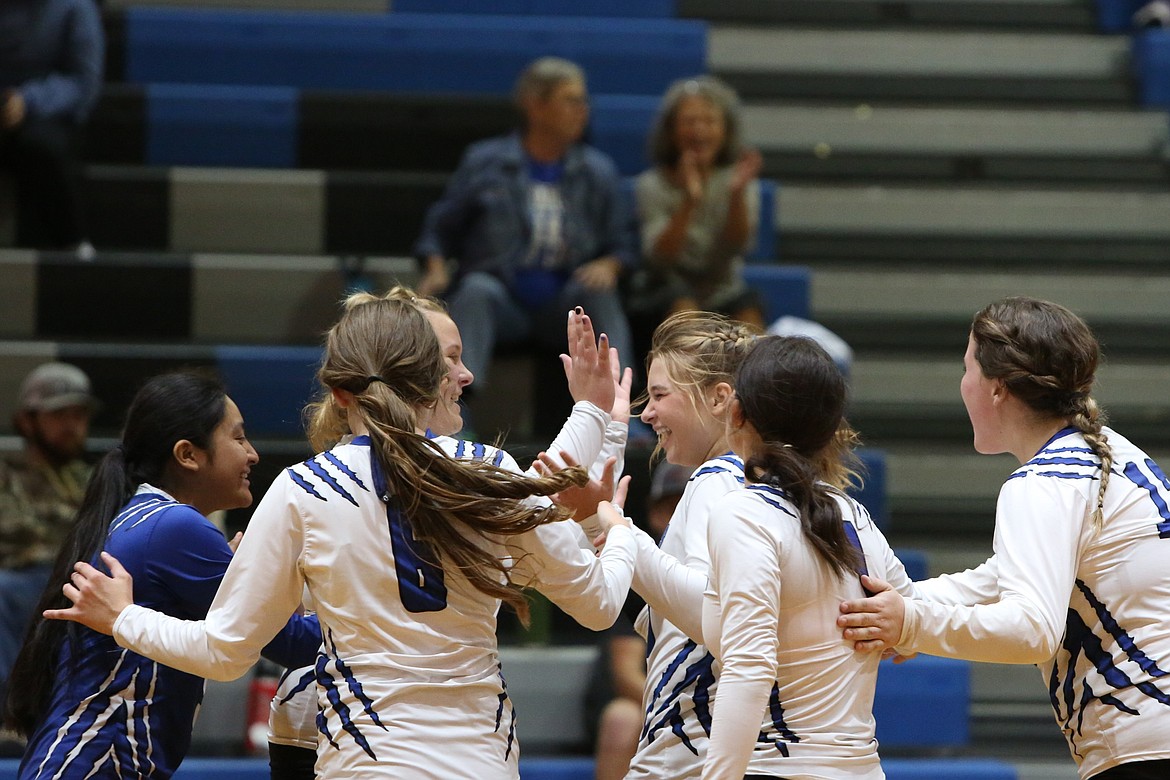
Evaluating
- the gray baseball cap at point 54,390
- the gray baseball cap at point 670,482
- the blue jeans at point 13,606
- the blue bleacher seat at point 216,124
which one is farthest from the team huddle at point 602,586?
the blue bleacher seat at point 216,124

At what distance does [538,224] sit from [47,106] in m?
1.82

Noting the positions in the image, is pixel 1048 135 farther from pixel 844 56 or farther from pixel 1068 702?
pixel 1068 702

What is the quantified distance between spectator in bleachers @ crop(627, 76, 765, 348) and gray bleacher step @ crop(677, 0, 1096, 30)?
1.66 metres

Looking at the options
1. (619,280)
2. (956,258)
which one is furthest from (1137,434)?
(619,280)

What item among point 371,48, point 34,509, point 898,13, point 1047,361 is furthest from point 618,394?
point 898,13

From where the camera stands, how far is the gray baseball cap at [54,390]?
4.28m

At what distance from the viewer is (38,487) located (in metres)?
4.21

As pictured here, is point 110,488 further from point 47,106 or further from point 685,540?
point 47,106

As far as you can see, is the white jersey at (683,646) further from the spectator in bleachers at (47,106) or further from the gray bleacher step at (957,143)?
the gray bleacher step at (957,143)

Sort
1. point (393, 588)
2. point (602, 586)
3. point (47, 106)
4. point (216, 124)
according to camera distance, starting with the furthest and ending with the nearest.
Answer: point (216, 124), point (47, 106), point (602, 586), point (393, 588)

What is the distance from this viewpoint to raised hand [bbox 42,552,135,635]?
2037 mm

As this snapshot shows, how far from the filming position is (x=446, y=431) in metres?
2.38

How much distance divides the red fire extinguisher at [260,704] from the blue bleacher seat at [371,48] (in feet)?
9.37

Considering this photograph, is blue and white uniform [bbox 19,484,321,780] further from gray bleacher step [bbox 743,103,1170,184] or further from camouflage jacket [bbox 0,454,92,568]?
gray bleacher step [bbox 743,103,1170,184]
